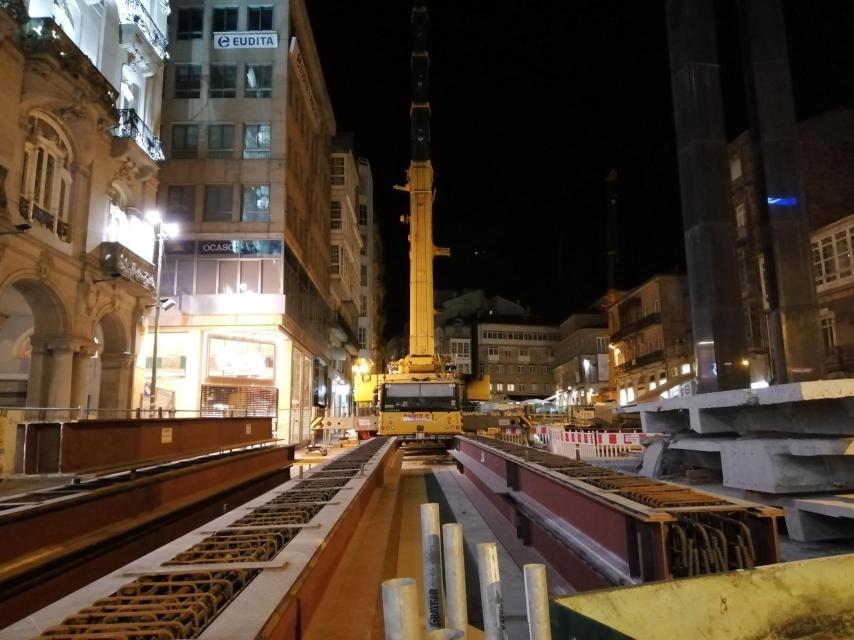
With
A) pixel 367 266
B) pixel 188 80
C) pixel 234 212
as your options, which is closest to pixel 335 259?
pixel 234 212

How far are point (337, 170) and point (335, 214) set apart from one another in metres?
3.74

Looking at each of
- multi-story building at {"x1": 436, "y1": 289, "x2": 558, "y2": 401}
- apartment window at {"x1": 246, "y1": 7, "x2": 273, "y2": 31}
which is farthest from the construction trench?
multi-story building at {"x1": 436, "y1": 289, "x2": 558, "y2": 401}

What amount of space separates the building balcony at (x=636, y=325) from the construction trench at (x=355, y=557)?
41175mm

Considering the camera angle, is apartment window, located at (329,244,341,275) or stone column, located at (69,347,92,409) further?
apartment window, located at (329,244,341,275)

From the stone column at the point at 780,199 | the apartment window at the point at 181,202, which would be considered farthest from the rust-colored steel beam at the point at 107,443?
the apartment window at the point at 181,202

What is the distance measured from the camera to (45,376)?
53.2 ft

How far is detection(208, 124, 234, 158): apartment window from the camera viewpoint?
29.4 metres

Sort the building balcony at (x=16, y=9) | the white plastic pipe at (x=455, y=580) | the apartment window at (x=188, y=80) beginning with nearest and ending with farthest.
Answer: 1. the white plastic pipe at (x=455, y=580)
2. the building balcony at (x=16, y=9)
3. the apartment window at (x=188, y=80)

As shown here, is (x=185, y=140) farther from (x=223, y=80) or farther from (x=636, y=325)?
(x=636, y=325)

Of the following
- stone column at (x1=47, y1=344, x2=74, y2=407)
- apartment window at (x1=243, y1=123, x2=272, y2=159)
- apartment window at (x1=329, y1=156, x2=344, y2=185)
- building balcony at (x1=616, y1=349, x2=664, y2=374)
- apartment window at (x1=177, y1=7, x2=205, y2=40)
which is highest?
apartment window at (x1=177, y1=7, x2=205, y2=40)

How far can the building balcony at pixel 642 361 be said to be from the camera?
4492cm

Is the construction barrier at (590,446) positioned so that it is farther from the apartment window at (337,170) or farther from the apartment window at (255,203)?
the apartment window at (337,170)

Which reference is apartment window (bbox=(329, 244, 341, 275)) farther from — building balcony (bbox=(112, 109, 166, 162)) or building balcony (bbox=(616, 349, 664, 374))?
building balcony (bbox=(616, 349, 664, 374))

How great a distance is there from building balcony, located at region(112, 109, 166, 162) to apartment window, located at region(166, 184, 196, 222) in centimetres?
633
